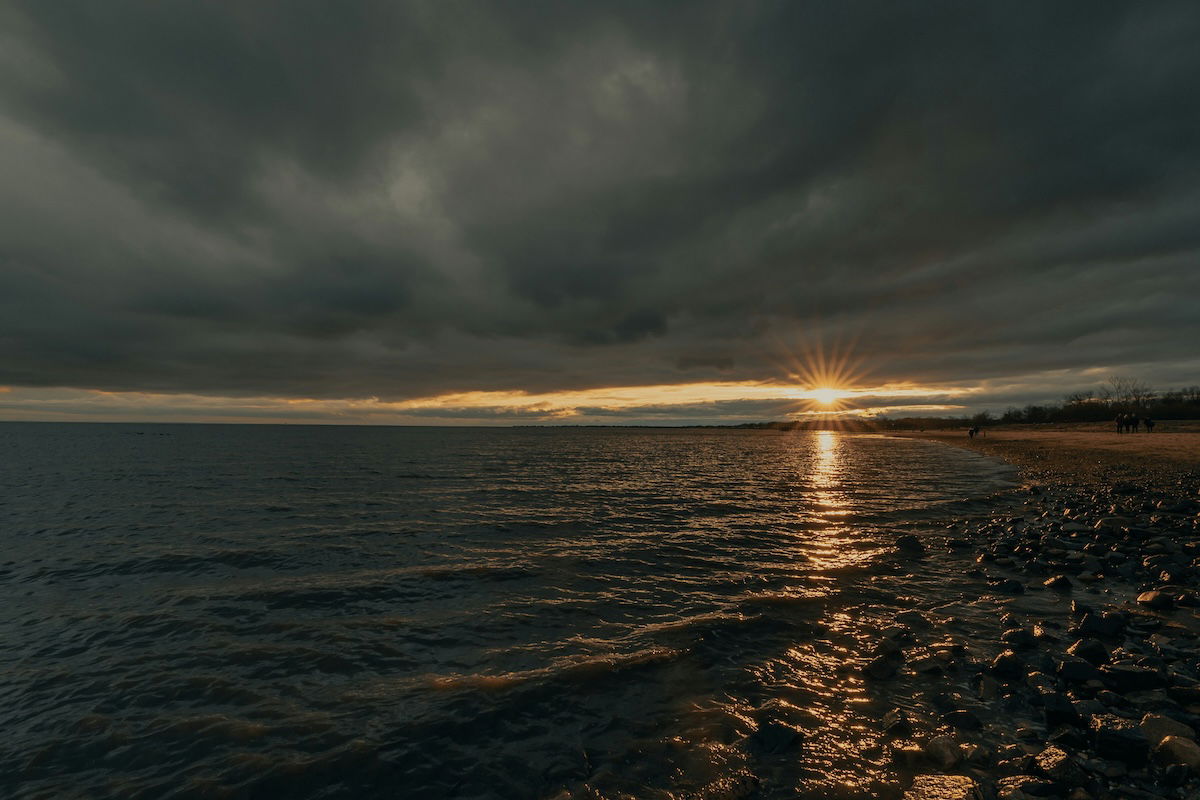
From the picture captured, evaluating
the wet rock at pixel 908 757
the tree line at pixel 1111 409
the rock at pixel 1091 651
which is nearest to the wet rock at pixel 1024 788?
the wet rock at pixel 908 757

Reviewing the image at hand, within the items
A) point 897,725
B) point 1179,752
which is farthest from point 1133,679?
point 897,725

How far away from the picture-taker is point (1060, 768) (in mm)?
6148

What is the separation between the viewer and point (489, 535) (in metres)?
22.8

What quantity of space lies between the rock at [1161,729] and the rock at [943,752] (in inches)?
97.9

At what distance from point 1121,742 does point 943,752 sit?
2.28 m

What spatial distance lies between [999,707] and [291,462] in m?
74.6

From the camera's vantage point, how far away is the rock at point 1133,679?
8.15m

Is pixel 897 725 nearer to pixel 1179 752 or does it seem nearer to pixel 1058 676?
pixel 1179 752

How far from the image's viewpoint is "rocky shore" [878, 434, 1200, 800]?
6.26 meters

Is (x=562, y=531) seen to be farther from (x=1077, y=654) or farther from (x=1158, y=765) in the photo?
(x=1158, y=765)

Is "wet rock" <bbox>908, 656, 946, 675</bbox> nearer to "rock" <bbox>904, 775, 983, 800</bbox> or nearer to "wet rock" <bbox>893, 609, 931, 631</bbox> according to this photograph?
"wet rock" <bbox>893, 609, 931, 631</bbox>

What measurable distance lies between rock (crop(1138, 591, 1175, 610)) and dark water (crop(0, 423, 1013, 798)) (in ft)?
14.2

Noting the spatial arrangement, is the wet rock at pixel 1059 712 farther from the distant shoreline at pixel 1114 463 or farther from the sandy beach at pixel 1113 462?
the sandy beach at pixel 1113 462

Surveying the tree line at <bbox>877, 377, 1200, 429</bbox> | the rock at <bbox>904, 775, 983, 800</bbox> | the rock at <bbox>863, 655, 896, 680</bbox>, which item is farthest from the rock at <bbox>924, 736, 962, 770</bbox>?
the tree line at <bbox>877, 377, 1200, 429</bbox>
